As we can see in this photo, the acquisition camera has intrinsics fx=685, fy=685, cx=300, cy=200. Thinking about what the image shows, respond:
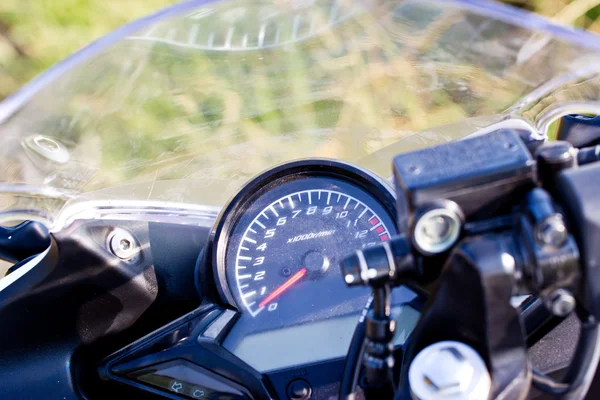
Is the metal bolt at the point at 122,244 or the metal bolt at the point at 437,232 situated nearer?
the metal bolt at the point at 437,232

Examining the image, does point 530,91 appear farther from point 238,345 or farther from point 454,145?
point 238,345

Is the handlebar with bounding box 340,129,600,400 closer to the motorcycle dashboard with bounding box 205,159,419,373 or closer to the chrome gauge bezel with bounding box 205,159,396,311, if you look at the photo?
the motorcycle dashboard with bounding box 205,159,419,373

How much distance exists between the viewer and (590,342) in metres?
0.81

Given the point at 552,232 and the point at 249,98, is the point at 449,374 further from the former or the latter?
the point at 249,98

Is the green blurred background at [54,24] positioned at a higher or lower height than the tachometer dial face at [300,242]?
higher

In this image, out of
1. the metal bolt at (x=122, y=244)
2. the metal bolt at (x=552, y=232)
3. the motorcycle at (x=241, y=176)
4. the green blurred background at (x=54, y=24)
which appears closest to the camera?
the metal bolt at (x=552, y=232)

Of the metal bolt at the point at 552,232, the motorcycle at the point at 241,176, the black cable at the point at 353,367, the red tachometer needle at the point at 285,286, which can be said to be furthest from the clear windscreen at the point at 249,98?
the metal bolt at the point at 552,232

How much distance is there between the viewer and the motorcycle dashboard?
1236 millimetres

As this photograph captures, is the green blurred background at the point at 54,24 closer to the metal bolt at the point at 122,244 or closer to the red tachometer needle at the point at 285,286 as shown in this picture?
the metal bolt at the point at 122,244

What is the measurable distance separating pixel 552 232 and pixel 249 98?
86 cm

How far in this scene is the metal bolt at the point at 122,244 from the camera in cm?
133

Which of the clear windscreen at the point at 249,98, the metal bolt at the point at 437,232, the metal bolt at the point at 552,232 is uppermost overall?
the clear windscreen at the point at 249,98

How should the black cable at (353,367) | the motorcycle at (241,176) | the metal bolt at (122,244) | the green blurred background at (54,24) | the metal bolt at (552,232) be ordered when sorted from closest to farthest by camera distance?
the metal bolt at (552,232)
the black cable at (353,367)
the motorcycle at (241,176)
the metal bolt at (122,244)
the green blurred background at (54,24)

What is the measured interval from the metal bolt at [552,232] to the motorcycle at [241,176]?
0.35 metres
